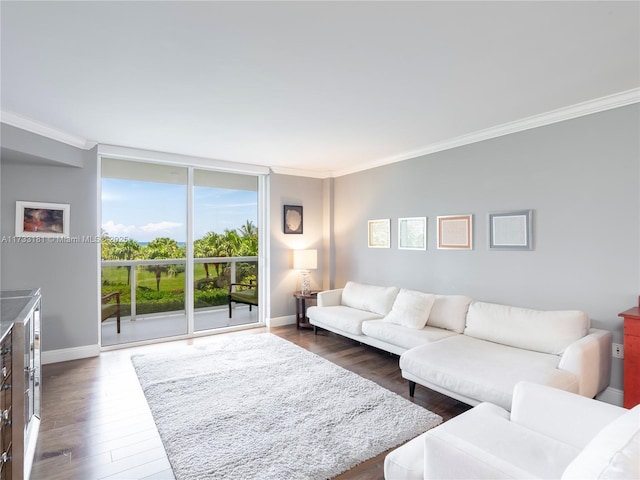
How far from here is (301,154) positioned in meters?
4.52

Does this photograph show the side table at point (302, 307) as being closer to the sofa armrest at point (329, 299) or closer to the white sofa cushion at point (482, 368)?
the sofa armrest at point (329, 299)

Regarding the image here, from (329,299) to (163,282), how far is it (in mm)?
2402

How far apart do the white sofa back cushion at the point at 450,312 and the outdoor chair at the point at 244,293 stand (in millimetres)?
2840

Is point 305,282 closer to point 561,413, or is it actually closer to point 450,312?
point 450,312

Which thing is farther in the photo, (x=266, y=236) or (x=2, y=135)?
(x=266, y=236)

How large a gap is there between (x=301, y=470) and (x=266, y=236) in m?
3.72

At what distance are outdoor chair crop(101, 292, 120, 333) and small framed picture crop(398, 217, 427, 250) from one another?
3.91 m

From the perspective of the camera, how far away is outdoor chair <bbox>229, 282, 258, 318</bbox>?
17.4 ft

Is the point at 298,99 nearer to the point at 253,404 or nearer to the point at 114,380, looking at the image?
the point at 253,404

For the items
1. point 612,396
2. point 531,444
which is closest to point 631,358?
point 612,396

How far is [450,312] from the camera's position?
11.7ft

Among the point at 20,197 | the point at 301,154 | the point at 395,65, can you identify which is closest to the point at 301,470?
the point at 395,65

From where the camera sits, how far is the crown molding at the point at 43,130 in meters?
3.02

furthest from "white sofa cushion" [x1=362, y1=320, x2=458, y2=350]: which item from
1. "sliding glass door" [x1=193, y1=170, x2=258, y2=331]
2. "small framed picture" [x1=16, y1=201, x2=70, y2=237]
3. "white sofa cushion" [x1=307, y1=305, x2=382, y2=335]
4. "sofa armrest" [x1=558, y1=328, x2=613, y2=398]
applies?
"small framed picture" [x1=16, y1=201, x2=70, y2=237]
